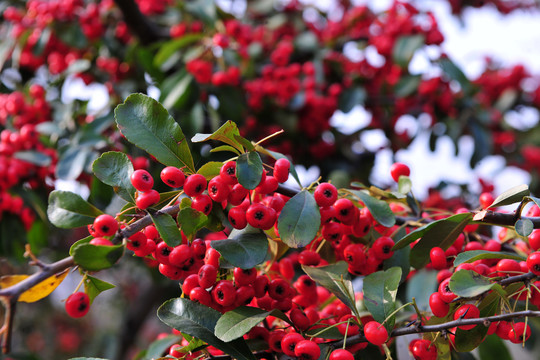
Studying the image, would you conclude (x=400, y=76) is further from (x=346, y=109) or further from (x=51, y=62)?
(x=51, y=62)

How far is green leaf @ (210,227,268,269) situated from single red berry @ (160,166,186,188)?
0.15 meters

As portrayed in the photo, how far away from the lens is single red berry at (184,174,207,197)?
3.04ft

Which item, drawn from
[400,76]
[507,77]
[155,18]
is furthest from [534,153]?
[155,18]

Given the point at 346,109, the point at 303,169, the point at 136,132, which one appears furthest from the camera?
the point at 303,169

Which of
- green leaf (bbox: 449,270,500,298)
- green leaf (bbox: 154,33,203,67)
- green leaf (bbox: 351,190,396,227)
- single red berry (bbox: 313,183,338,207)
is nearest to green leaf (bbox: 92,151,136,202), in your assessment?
single red berry (bbox: 313,183,338,207)

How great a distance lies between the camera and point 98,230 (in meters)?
0.86

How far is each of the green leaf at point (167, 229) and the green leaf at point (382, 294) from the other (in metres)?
0.42

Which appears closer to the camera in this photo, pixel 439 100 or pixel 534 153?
pixel 439 100

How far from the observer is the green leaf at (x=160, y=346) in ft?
4.33

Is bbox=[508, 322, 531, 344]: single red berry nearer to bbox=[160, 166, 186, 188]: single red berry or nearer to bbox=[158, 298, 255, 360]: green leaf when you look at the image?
bbox=[158, 298, 255, 360]: green leaf

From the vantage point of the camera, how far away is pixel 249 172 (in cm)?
90

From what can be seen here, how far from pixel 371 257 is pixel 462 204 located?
2.10 m

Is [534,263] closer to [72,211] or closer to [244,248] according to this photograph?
[244,248]

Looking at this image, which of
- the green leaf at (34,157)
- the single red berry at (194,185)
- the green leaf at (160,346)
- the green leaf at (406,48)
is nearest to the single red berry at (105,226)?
the single red berry at (194,185)
